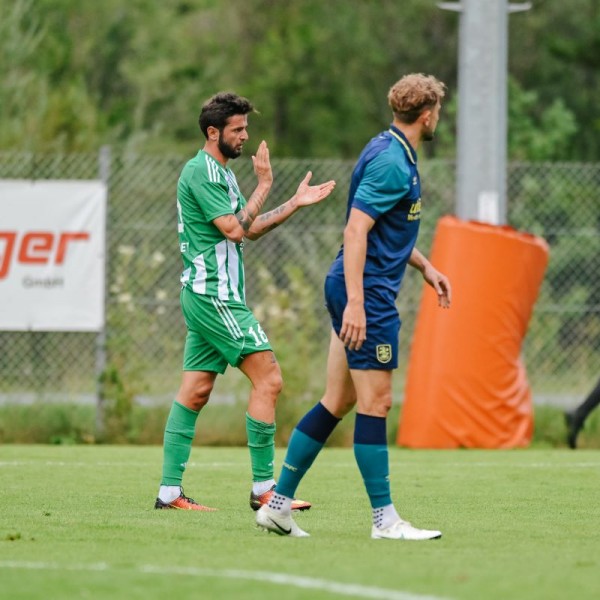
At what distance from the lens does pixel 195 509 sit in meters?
7.59

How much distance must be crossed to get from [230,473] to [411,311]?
4073 millimetres

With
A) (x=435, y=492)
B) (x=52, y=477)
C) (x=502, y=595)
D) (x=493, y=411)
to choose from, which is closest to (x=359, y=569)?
(x=502, y=595)

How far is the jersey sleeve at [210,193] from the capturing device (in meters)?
7.50

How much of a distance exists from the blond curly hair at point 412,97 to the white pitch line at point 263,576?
2188 mm

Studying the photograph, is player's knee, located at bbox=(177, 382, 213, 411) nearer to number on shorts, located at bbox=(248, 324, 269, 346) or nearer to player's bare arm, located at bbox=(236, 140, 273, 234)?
number on shorts, located at bbox=(248, 324, 269, 346)

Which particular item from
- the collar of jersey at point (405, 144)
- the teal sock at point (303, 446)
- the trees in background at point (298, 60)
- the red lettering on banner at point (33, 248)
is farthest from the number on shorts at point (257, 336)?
the trees in background at point (298, 60)

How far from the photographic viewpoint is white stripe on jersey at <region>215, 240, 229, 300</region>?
25.1ft

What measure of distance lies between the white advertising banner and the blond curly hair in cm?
648

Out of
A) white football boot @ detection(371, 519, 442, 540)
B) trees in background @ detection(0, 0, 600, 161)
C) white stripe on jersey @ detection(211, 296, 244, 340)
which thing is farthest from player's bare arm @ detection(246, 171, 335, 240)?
trees in background @ detection(0, 0, 600, 161)

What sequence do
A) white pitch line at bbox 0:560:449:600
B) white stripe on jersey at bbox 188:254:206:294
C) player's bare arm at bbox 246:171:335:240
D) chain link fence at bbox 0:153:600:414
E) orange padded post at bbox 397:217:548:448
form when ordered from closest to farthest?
white pitch line at bbox 0:560:449:600 < player's bare arm at bbox 246:171:335:240 < white stripe on jersey at bbox 188:254:206:294 < orange padded post at bbox 397:217:548:448 < chain link fence at bbox 0:153:600:414

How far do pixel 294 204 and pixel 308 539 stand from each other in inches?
65.6

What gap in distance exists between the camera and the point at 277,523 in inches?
256

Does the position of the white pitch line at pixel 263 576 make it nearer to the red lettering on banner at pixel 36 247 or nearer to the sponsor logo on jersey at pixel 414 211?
the sponsor logo on jersey at pixel 414 211

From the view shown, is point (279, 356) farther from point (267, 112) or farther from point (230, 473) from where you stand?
point (267, 112)
